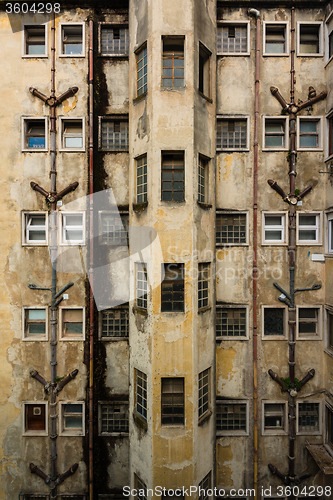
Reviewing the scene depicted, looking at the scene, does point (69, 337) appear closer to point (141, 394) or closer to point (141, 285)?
point (141, 394)

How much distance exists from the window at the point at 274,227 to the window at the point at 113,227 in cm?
690

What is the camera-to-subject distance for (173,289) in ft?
33.1

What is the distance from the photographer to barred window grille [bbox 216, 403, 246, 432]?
1234cm

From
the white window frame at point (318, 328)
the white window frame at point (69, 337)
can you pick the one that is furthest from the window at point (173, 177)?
the white window frame at point (318, 328)

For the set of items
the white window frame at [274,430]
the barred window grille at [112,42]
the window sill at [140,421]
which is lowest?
the white window frame at [274,430]

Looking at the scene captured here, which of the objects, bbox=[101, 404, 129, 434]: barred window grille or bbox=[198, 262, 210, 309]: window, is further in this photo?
bbox=[101, 404, 129, 434]: barred window grille

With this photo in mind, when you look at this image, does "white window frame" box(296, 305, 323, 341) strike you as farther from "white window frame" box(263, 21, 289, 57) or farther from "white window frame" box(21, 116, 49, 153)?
"white window frame" box(21, 116, 49, 153)

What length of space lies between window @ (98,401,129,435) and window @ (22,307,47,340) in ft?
15.3

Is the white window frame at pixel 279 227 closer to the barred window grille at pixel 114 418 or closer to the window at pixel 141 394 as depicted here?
the window at pixel 141 394

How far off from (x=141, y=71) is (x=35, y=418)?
1694cm

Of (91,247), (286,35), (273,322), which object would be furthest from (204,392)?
(286,35)

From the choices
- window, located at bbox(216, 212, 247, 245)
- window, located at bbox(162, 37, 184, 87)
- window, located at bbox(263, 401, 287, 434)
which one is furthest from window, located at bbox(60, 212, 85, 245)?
window, located at bbox(263, 401, 287, 434)

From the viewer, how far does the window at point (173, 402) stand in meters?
10.1

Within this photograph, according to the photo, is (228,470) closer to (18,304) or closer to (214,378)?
(214,378)
